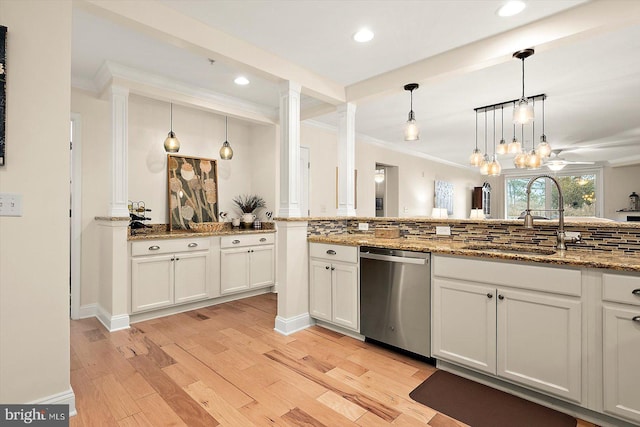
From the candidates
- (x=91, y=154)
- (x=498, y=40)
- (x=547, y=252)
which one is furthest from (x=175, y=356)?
(x=498, y=40)

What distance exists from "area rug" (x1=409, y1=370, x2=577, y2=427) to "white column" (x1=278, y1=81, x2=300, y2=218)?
1808 millimetres

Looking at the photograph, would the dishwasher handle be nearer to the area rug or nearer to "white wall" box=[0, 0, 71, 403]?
the area rug

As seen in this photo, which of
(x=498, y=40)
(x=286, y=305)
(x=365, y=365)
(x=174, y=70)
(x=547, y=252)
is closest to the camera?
(x=547, y=252)

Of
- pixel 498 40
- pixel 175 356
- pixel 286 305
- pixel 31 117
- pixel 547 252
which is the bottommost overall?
pixel 175 356

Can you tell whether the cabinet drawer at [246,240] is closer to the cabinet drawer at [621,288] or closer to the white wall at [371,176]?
the white wall at [371,176]

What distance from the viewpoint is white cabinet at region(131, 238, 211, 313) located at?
338 cm

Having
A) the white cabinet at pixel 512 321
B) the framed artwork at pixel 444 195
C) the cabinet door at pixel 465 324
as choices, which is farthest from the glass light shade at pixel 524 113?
the framed artwork at pixel 444 195

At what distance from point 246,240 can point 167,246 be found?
3.23 ft

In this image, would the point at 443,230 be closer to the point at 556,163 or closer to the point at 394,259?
the point at 394,259

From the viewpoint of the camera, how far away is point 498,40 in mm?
2646

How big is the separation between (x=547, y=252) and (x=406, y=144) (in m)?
5.07

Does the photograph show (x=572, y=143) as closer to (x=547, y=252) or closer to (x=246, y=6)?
(x=547, y=252)

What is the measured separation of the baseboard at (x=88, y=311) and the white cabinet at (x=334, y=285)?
7.70 ft

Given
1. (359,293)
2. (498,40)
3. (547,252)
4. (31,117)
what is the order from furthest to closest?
1. (359,293)
2. (498,40)
3. (547,252)
4. (31,117)
